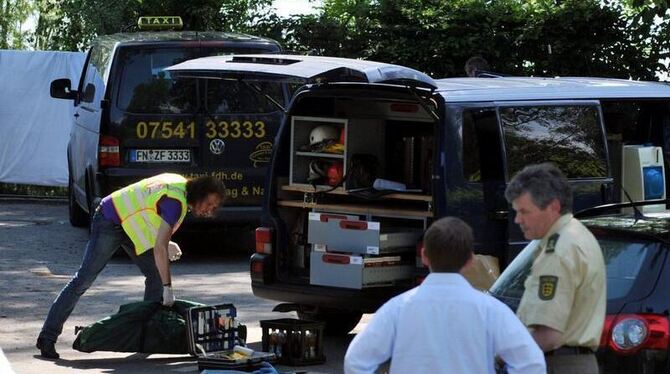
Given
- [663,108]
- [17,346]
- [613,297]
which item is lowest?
[17,346]

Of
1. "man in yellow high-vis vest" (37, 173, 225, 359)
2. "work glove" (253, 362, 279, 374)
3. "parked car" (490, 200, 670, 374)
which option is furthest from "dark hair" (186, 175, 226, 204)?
"parked car" (490, 200, 670, 374)

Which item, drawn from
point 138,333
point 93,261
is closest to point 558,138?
point 138,333

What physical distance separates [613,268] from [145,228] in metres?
3.98

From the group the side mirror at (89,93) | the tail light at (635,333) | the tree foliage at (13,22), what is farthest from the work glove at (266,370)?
the tree foliage at (13,22)

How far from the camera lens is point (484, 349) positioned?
4.79 meters

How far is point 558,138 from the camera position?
33.1 ft

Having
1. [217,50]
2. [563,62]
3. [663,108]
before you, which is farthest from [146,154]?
[563,62]

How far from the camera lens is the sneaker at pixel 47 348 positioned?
9.89 metres

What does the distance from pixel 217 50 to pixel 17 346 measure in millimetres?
5067

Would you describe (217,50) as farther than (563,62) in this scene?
Result: No

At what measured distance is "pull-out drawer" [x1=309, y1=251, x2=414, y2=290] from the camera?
973 cm

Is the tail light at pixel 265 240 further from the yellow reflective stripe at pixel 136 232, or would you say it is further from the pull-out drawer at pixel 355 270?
the yellow reflective stripe at pixel 136 232

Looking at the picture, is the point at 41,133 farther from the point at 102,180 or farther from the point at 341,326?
the point at 341,326

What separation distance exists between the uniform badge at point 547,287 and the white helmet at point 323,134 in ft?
17.7
